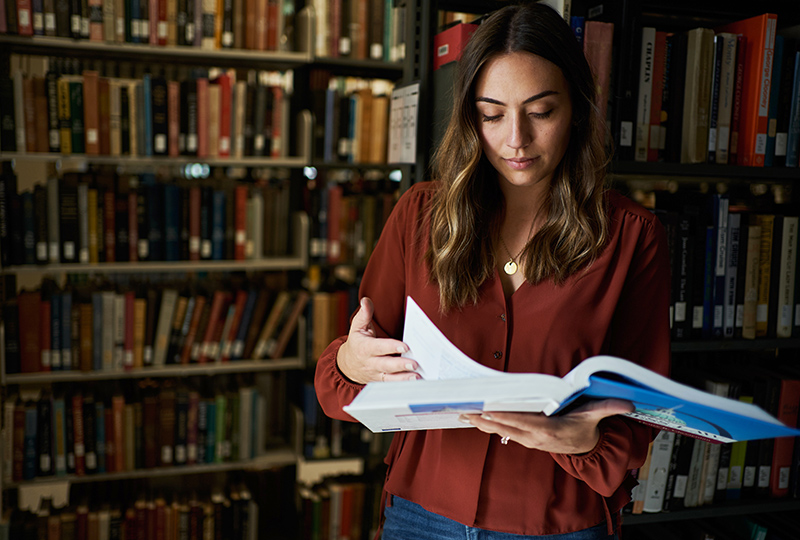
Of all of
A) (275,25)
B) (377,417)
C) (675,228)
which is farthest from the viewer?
(275,25)

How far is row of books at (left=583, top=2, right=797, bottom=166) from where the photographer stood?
4.48 ft

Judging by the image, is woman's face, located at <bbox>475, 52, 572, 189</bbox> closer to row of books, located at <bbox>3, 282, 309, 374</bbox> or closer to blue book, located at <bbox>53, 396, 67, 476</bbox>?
row of books, located at <bbox>3, 282, 309, 374</bbox>

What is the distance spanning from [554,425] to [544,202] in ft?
1.34

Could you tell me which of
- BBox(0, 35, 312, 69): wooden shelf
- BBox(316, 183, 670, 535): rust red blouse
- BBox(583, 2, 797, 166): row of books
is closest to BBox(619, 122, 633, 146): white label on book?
BBox(583, 2, 797, 166): row of books

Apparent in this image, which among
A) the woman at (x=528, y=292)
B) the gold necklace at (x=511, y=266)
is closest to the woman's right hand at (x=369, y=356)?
the woman at (x=528, y=292)

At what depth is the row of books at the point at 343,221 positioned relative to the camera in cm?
258

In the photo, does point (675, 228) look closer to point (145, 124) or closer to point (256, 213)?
point (256, 213)

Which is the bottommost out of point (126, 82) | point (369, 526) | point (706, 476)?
point (369, 526)

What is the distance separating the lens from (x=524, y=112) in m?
0.96

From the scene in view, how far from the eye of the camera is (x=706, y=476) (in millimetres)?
1617

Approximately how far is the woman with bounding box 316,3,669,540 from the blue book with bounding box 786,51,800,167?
75 centimetres

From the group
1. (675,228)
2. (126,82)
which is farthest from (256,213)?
(675,228)

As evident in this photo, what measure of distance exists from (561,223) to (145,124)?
1.82 metres

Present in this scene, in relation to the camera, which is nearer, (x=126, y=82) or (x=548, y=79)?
(x=548, y=79)
